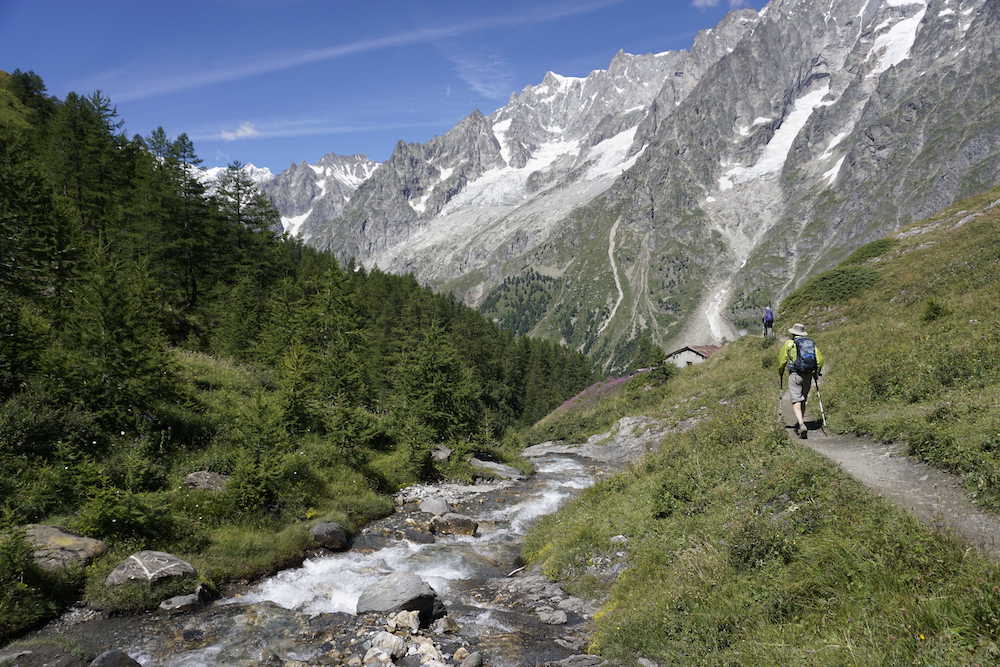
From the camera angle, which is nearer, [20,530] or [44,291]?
[20,530]

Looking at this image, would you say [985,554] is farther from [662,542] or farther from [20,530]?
[20,530]

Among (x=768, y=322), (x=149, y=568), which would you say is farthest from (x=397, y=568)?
(x=768, y=322)

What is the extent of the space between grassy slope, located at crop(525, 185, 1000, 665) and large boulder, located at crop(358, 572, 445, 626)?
413 centimetres

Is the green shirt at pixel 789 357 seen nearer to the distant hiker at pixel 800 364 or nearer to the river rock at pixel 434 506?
the distant hiker at pixel 800 364

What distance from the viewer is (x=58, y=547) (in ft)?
45.5

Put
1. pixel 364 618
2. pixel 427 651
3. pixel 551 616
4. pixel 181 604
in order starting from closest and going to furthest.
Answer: pixel 427 651, pixel 551 616, pixel 364 618, pixel 181 604

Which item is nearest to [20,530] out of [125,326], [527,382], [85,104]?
[125,326]

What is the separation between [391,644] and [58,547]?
9.88 metres

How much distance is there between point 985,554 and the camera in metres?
7.15

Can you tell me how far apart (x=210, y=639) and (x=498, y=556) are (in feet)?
32.8

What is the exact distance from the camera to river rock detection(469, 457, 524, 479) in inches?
1394

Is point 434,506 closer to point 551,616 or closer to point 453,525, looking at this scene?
point 453,525

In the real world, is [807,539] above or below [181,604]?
above

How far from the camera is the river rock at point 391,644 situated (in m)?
11.5
